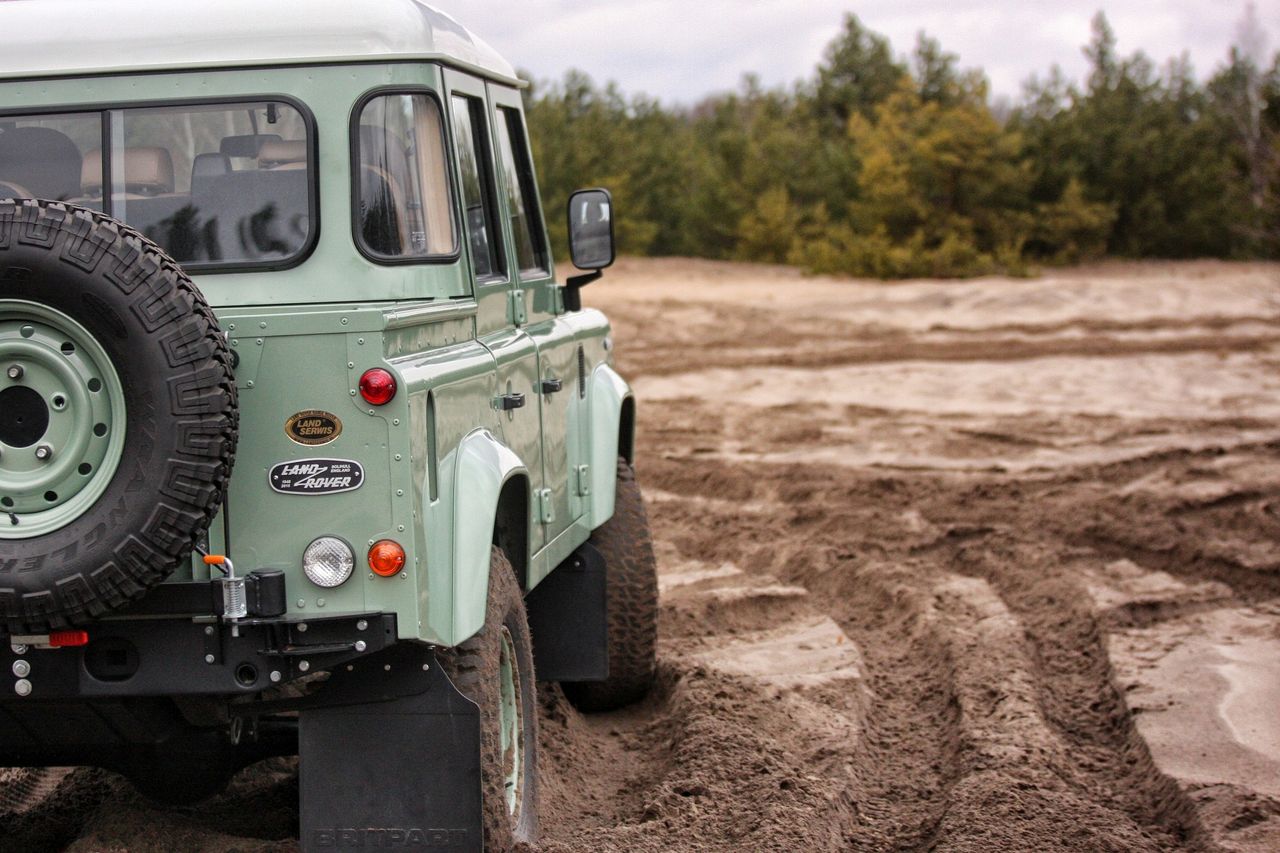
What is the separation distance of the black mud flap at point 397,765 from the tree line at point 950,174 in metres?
22.8

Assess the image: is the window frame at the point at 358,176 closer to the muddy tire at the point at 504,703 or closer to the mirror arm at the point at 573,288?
the muddy tire at the point at 504,703

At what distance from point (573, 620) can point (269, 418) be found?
8.03 feet

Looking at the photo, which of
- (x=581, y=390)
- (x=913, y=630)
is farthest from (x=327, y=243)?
(x=913, y=630)

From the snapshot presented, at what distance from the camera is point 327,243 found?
13.1ft

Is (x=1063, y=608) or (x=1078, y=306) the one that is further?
(x=1078, y=306)

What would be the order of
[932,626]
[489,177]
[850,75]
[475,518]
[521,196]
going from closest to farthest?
[475,518]
[489,177]
[521,196]
[932,626]
[850,75]

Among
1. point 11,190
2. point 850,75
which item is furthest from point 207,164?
point 850,75

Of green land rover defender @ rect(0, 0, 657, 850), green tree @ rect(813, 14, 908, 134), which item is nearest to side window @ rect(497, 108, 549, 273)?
green land rover defender @ rect(0, 0, 657, 850)

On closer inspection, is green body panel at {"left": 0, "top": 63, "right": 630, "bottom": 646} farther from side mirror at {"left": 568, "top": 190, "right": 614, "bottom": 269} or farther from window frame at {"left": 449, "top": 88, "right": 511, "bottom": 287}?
side mirror at {"left": 568, "top": 190, "right": 614, "bottom": 269}

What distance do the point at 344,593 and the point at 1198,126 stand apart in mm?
29772

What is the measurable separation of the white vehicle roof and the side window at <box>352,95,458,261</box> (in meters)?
0.16

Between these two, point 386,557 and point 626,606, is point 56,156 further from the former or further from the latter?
point 626,606

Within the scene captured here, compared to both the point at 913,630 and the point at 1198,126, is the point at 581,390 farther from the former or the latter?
the point at 1198,126

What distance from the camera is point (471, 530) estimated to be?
3.74 m
